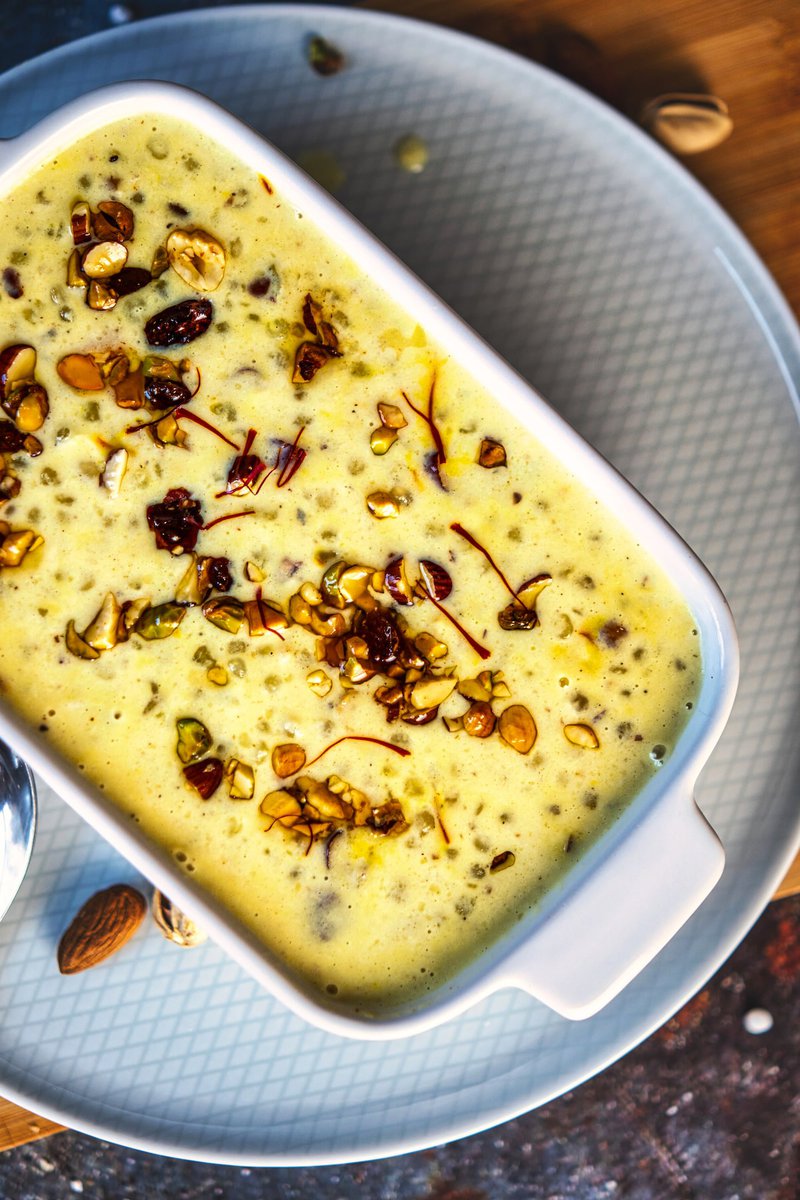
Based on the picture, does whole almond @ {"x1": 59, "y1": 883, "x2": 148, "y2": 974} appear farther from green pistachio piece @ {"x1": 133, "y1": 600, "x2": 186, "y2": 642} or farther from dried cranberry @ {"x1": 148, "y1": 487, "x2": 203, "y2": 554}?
dried cranberry @ {"x1": 148, "y1": 487, "x2": 203, "y2": 554}

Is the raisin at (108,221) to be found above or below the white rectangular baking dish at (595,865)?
above

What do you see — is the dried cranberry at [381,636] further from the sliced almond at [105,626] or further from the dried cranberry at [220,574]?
the sliced almond at [105,626]

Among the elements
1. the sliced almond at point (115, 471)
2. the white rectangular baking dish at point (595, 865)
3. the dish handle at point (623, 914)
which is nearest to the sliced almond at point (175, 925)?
the white rectangular baking dish at point (595, 865)

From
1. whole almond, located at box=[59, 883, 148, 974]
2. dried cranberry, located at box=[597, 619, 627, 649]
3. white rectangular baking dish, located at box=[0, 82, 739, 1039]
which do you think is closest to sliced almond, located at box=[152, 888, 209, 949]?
whole almond, located at box=[59, 883, 148, 974]

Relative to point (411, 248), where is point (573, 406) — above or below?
below

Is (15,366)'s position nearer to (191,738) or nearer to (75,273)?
(75,273)

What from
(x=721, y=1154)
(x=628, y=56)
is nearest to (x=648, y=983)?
(x=721, y=1154)

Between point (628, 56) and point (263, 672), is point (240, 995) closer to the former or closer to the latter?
point (263, 672)
